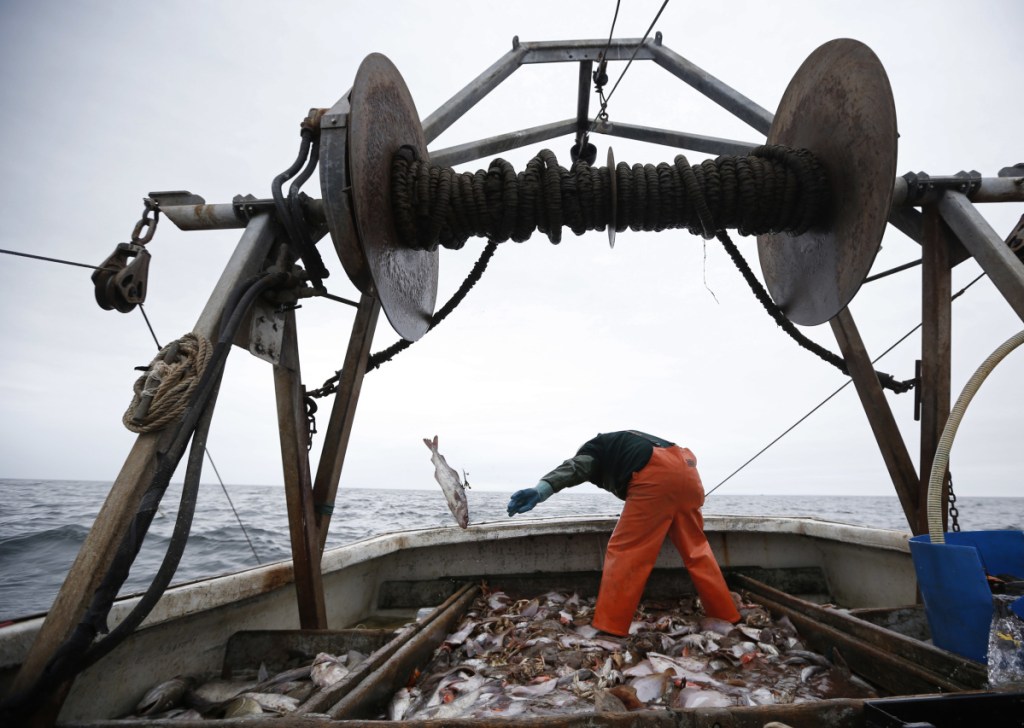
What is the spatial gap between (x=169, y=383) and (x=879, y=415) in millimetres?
4323

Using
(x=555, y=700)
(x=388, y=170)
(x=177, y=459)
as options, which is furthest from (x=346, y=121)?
(x=555, y=700)

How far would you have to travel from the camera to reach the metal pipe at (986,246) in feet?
9.02

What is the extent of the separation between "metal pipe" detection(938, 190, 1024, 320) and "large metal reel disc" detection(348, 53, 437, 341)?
11.4ft

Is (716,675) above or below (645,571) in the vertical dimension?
below

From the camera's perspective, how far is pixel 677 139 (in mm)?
4902

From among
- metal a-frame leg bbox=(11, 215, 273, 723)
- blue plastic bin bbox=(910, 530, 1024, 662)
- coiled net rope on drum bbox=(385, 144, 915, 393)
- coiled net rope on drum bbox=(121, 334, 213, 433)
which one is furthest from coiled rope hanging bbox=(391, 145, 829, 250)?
blue plastic bin bbox=(910, 530, 1024, 662)

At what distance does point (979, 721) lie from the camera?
1595 millimetres

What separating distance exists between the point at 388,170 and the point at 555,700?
10.4ft

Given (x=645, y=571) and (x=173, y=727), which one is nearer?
(x=173, y=727)

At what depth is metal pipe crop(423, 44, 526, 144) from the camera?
436 centimetres

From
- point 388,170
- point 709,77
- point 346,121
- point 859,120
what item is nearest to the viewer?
point 346,121

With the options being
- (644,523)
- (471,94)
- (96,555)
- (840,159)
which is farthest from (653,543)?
(471,94)

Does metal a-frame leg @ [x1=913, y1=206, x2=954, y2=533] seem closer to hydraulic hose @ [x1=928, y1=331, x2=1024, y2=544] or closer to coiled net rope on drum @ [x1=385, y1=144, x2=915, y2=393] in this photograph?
coiled net rope on drum @ [x1=385, y1=144, x2=915, y2=393]

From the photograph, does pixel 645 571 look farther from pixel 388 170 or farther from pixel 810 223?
pixel 388 170
